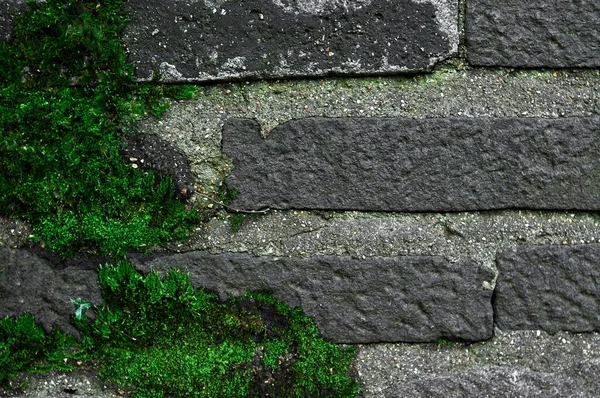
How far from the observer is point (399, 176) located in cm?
108

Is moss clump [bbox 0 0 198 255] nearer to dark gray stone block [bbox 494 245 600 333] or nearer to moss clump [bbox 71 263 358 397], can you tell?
moss clump [bbox 71 263 358 397]

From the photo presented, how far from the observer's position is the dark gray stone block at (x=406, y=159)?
1.08 meters

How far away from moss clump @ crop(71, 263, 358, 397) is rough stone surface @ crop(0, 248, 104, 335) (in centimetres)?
3

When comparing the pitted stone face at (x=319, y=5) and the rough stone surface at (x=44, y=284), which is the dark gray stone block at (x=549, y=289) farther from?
Result: the rough stone surface at (x=44, y=284)

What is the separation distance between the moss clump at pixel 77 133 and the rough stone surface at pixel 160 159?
13mm

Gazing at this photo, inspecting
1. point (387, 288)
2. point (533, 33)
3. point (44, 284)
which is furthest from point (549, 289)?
point (44, 284)

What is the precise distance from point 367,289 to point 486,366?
233 millimetres

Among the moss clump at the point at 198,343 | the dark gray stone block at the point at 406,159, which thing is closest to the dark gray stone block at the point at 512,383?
the moss clump at the point at 198,343

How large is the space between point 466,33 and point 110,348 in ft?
2.49

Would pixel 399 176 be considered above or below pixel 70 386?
above

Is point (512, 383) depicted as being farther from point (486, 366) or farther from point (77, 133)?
point (77, 133)

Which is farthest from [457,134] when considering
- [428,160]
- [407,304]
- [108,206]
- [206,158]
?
[108,206]

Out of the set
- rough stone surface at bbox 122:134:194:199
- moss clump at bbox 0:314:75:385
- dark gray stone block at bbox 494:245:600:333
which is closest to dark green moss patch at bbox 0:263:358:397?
moss clump at bbox 0:314:75:385

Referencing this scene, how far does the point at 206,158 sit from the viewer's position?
1.08 m
